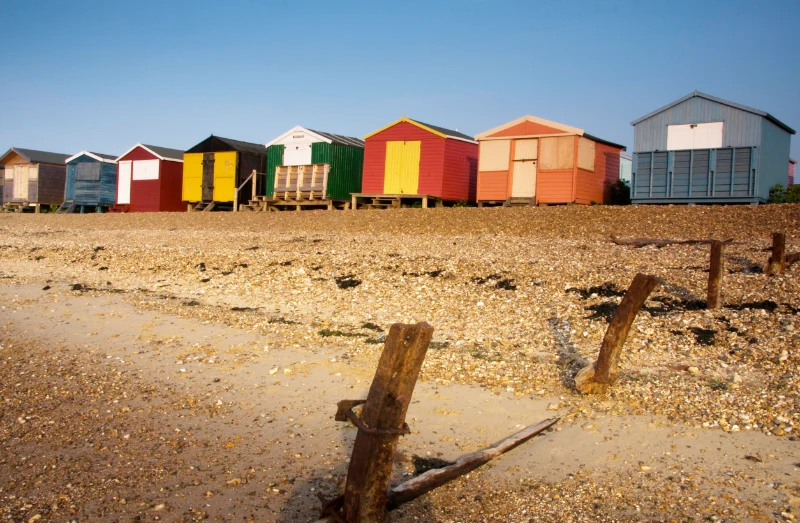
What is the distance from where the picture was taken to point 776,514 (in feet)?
14.7

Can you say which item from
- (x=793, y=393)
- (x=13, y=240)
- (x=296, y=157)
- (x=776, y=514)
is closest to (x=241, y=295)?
(x=793, y=393)

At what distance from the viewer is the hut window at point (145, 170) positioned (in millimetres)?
36594

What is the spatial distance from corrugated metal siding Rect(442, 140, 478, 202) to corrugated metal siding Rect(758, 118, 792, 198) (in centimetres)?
991

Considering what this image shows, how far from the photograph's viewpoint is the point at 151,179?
36688 millimetres

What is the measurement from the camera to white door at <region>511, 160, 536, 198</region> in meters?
24.4

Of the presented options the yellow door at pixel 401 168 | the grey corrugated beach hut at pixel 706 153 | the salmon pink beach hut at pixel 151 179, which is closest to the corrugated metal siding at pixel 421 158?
the yellow door at pixel 401 168

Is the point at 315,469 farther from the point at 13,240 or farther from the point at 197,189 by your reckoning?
the point at 197,189

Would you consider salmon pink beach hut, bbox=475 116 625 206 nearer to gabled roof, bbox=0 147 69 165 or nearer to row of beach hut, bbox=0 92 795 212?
row of beach hut, bbox=0 92 795 212

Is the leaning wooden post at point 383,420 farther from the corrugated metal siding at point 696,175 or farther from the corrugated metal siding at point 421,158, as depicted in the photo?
the corrugated metal siding at point 421,158

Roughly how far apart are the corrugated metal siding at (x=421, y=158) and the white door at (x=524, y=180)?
3.10 meters

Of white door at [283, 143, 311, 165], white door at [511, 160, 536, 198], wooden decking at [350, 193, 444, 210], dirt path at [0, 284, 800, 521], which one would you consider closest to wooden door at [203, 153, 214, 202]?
white door at [283, 143, 311, 165]

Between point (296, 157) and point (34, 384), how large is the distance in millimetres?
23815

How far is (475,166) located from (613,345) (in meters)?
22.4

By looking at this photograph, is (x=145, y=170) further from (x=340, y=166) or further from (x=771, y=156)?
(x=771, y=156)
